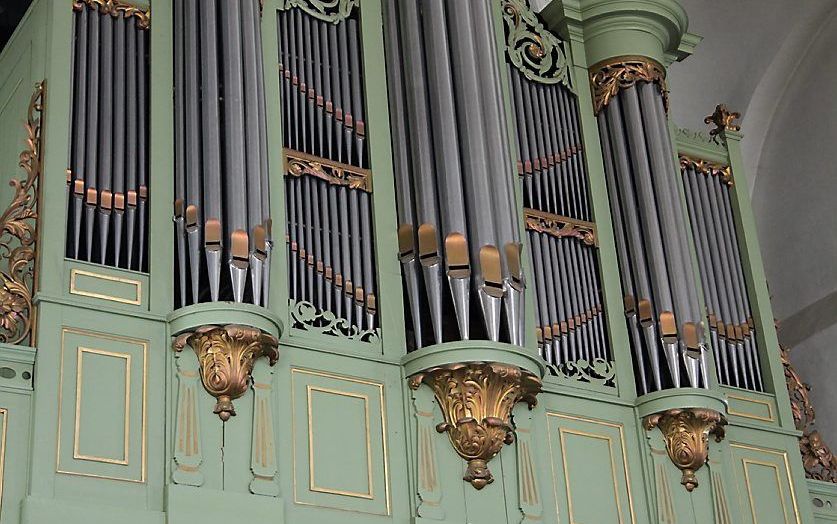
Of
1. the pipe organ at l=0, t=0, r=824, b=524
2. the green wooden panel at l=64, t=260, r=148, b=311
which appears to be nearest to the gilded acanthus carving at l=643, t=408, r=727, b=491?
the pipe organ at l=0, t=0, r=824, b=524

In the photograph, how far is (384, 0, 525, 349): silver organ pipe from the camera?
948cm

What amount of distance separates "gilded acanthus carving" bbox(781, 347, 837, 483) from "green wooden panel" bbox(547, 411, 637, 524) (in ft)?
6.20

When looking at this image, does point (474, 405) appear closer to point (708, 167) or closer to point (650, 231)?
point (650, 231)

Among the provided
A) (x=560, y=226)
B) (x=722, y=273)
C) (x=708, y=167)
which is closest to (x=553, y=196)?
(x=560, y=226)

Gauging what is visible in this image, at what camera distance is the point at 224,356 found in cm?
854

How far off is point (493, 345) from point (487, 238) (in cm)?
75

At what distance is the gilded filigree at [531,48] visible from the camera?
11422 mm

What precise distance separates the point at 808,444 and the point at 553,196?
2645 mm

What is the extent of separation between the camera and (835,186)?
46.5 feet

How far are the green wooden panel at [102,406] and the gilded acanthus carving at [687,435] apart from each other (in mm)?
3595

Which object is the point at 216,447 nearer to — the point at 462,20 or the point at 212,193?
the point at 212,193

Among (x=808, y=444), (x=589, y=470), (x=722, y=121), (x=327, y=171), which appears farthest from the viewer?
(x=722, y=121)

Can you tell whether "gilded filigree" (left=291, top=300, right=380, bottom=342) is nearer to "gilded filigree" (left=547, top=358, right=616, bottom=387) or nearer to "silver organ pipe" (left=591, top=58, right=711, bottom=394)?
"gilded filigree" (left=547, top=358, right=616, bottom=387)

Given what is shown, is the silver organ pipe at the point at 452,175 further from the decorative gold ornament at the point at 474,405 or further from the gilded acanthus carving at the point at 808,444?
the gilded acanthus carving at the point at 808,444
